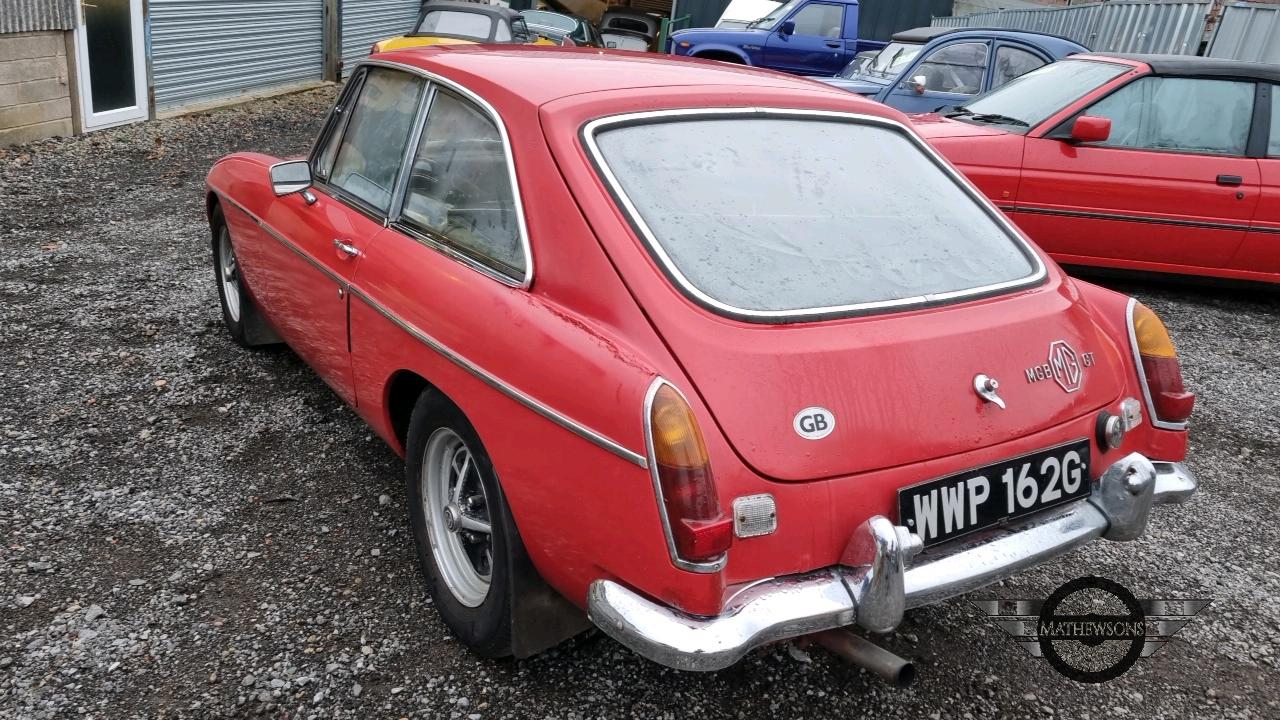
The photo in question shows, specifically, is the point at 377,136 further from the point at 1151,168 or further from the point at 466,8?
the point at 466,8

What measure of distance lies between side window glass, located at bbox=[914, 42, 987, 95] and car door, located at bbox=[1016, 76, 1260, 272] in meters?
3.52

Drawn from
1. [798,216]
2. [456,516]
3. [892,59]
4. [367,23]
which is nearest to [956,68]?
[892,59]

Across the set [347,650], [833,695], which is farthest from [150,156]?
[833,695]

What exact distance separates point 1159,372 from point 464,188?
2.01 metres

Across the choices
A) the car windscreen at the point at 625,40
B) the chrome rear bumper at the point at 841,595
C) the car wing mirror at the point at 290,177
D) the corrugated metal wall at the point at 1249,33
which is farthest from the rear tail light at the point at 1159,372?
the car windscreen at the point at 625,40

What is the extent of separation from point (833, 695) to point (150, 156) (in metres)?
8.56

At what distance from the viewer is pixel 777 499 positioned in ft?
6.60

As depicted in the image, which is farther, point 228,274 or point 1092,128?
point 1092,128

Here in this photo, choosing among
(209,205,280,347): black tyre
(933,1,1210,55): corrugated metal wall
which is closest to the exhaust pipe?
(209,205,280,347): black tyre

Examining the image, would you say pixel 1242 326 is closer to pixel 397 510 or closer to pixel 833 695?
pixel 833 695

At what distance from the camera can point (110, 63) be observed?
31.2ft

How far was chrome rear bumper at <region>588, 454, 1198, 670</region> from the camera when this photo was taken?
193 cm

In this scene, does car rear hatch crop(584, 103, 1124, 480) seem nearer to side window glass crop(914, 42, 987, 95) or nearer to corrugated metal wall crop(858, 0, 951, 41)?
side window glass crop(914, 42, 987, 95)

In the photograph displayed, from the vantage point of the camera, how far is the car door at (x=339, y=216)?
309 centimetres
